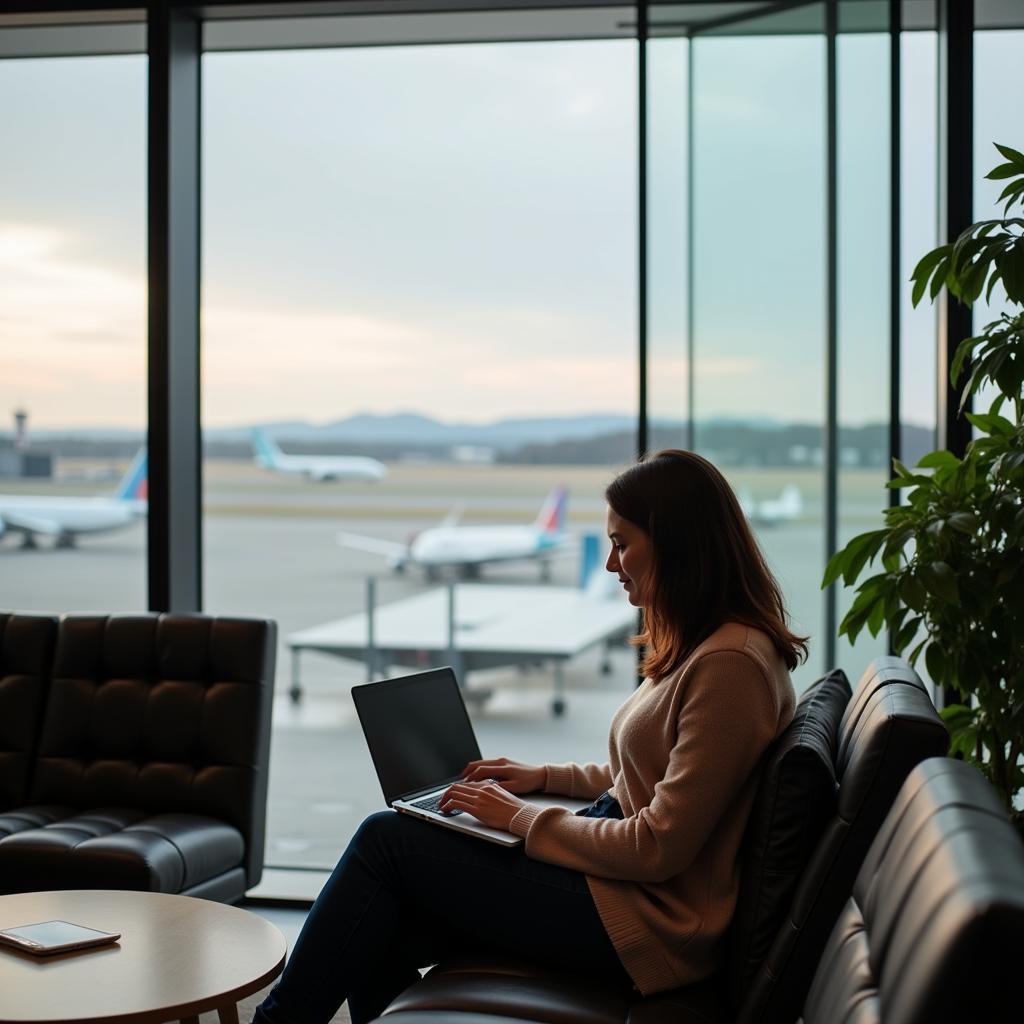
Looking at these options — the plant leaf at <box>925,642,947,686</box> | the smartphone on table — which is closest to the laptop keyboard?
the smartphone on table

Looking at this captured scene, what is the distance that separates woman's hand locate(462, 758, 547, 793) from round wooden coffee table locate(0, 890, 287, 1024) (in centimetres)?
44

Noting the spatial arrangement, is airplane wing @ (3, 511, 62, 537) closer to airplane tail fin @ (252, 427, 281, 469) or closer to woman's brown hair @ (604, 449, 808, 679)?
airplane tail fin @ (252, 427, 281, 469)

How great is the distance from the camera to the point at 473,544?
5199mm

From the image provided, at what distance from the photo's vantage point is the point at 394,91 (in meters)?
3.80

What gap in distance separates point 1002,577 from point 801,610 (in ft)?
3.20

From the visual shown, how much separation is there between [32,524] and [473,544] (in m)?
1.91

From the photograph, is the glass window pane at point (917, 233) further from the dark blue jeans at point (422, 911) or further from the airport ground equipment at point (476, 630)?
the dark blue jeans at point (422, 911)

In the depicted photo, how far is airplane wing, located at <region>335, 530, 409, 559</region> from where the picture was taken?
16.0 ft

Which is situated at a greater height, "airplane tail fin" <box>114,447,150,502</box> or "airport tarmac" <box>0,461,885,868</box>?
"airplane tail fin" <box>114,447,150,502</box>

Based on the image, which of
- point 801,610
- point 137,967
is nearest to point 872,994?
point 137,967

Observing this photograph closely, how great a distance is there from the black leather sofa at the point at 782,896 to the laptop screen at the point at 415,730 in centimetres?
37

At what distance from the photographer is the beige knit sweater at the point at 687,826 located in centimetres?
170

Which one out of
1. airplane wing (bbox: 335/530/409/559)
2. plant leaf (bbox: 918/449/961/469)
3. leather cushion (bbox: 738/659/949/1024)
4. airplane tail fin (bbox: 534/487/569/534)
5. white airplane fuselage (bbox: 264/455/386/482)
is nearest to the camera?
leather cushion (bbox: 738/659/949/1024)

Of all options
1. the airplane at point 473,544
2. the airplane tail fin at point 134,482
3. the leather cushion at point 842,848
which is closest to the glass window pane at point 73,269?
the airplane tail fin at point 134,482
